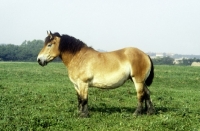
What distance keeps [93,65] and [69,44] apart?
1.21 m

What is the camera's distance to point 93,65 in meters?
9.07

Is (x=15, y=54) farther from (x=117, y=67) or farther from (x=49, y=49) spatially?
(x=117, y=67)

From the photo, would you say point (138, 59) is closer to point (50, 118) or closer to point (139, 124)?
point (139, 124)

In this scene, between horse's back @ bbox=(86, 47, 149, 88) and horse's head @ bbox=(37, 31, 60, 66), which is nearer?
horse's back @ bbox=(86, 47, 149, 88)

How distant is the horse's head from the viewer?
9297 millimetres

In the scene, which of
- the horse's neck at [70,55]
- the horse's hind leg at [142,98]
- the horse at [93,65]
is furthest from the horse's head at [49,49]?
the horse's hind leg at [142,98]

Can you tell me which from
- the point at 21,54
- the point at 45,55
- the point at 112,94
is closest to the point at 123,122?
the point at 45,55

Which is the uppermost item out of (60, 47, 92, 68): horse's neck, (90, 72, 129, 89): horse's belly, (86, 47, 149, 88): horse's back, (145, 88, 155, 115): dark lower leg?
(60, 47, 92, 68): horse's neck

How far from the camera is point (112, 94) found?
14.7m

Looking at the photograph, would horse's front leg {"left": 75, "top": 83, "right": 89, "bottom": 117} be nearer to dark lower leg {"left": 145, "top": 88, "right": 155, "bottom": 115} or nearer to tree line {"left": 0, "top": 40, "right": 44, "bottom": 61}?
dark lower leg {"left": 145, "top": 88, "right": 155, "bottom": 115}

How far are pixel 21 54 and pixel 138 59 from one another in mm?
94501

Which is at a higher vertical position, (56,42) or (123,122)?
(56,42)

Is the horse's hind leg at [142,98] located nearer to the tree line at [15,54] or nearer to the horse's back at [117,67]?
the horse's back at [117,67]

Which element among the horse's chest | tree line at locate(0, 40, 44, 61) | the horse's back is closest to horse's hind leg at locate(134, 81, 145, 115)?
the horse's back
